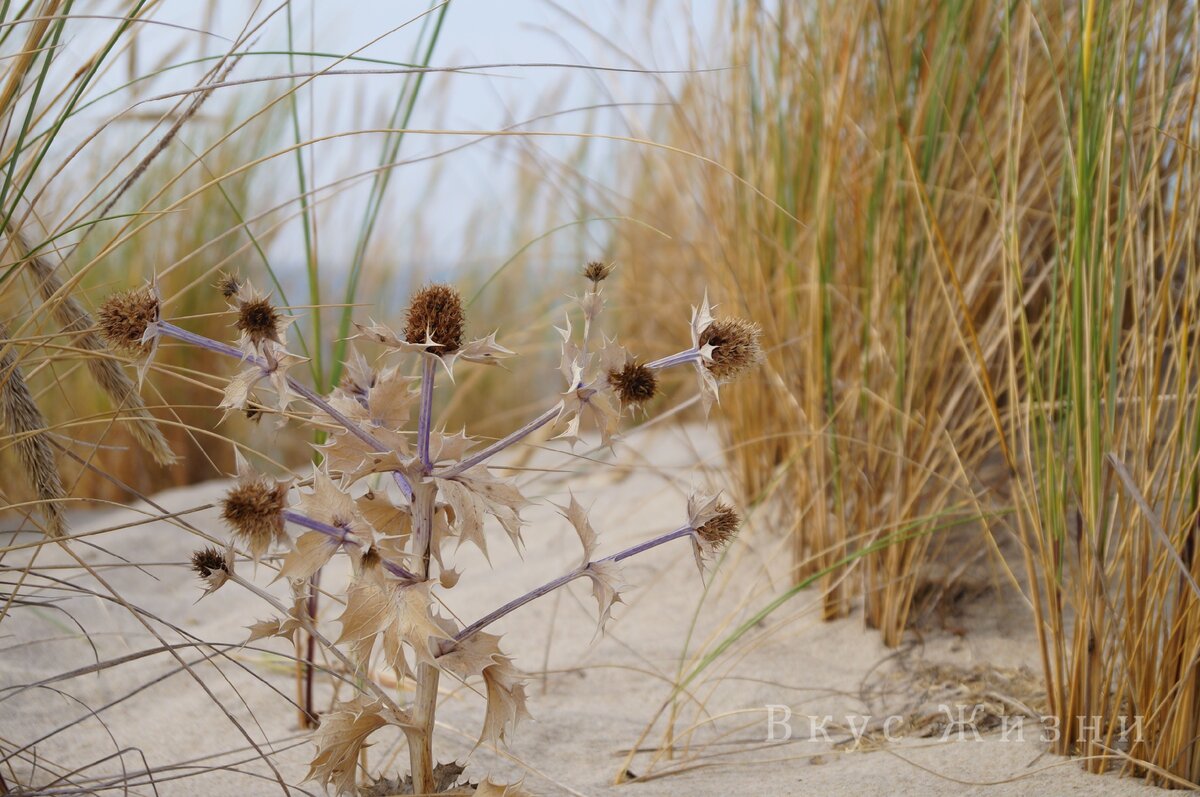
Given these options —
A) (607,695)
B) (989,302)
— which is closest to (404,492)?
(607,695)

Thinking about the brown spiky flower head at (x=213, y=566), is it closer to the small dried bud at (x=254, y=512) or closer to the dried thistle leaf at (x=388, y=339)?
the small dried bud at (x=254, y=512)

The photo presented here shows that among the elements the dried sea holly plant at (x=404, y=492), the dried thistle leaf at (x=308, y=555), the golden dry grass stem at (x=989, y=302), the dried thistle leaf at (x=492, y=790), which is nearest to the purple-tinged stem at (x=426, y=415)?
the dried sea holly plant at (x=404, y=492)

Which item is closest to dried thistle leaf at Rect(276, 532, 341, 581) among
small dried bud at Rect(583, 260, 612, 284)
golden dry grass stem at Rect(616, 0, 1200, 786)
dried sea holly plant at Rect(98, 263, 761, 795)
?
dried sea holly plant at Rect(98, 263, 761, 795)

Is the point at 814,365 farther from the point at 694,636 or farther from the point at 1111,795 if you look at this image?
the point at 1111,795

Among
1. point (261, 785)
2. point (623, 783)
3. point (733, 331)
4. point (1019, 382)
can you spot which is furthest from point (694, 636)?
point (733, 331)

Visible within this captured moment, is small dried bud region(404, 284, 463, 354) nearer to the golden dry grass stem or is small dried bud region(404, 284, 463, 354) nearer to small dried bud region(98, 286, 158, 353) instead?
small dried bud region(98, 286, 158, 353)
